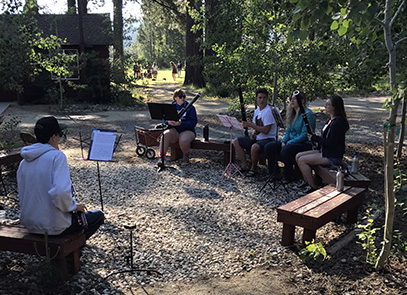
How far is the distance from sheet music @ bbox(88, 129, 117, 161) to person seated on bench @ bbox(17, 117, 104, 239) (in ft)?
5.18

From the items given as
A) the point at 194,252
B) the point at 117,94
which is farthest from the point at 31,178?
the point at 117,94

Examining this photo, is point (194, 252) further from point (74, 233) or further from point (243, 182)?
point (243, 182)

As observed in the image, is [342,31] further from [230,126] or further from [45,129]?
[230,126]

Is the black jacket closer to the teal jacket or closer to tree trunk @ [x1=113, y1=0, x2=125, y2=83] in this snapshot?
the teal jacket

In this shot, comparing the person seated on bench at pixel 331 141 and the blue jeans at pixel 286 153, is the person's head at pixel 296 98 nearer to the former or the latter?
the person seated on bench at pixel 331 141

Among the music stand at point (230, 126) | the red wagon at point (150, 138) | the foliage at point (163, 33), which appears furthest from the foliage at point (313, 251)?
the foliage at point (163, 33)

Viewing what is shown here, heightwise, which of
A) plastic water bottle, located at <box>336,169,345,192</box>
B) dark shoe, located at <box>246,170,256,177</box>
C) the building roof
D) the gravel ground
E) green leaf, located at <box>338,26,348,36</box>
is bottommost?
the gravel ground

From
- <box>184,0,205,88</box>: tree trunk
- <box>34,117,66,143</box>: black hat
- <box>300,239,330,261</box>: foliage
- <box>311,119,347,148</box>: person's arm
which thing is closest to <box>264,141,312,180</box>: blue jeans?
<box>311,119,347,148</box>: person's arm

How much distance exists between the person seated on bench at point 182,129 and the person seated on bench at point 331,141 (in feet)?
8.63

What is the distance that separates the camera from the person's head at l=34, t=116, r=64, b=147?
3.71 m

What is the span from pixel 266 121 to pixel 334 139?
1.47 m

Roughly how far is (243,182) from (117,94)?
1319 cm

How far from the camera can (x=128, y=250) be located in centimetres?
475

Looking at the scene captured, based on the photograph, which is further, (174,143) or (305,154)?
(174,143)
